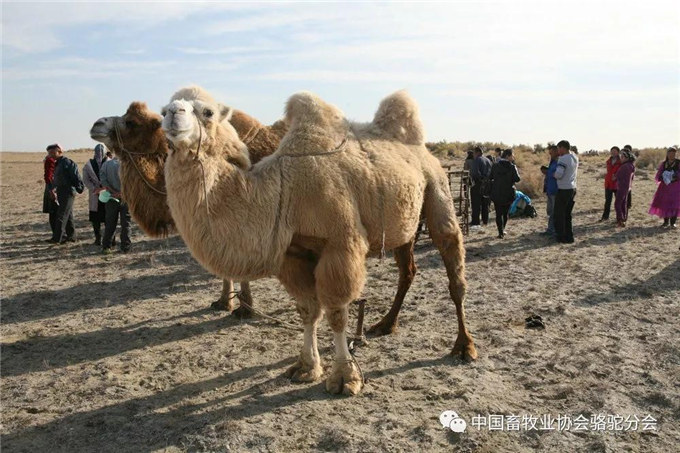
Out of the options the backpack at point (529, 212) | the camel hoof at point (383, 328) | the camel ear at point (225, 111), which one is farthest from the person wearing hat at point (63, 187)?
the backpack at point (529, 212)

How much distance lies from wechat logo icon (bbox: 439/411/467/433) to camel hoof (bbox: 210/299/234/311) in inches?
149

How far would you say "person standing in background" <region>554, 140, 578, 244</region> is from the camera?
460 inches

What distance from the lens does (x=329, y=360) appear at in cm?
586

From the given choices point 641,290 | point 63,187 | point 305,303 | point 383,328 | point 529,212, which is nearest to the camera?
point 305,303

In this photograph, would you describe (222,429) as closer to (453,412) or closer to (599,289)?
(453,412)

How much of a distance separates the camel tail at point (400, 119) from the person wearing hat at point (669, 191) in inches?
404

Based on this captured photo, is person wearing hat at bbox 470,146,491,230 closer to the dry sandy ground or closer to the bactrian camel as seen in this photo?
the dry sandy ground

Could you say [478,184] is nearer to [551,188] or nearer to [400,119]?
[551,188]

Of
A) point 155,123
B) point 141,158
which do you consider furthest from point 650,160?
point 141,158

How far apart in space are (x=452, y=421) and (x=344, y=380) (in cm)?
105

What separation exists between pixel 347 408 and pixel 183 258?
22.6 feet

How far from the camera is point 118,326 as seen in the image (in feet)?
23.1

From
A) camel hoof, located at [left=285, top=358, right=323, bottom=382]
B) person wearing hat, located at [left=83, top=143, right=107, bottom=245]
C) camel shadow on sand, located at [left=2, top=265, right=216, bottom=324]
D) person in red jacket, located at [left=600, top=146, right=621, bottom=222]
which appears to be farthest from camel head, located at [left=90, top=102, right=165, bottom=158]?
person in red jacket, located at [left=600, top=146, right=621, bottom=222]

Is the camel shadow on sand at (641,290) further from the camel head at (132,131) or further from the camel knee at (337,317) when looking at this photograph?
the camel head at (132,131)
